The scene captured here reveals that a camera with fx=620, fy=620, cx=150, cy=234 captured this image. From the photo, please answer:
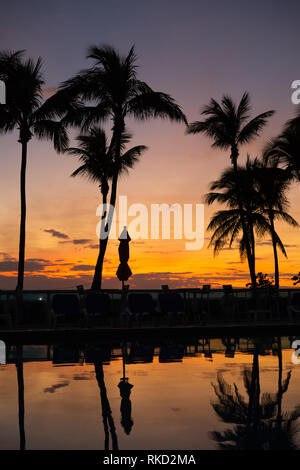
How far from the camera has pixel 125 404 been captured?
24.1 feet

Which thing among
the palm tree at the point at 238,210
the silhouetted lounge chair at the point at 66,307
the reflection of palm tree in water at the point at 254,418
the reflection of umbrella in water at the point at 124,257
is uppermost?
the palm tree at the point at 238,210

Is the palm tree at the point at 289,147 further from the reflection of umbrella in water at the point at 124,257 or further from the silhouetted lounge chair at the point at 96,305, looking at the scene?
the silhouetted lounge chair at the point at 96,305

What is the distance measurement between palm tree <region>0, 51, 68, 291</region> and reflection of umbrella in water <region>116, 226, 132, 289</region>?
5.02 meters

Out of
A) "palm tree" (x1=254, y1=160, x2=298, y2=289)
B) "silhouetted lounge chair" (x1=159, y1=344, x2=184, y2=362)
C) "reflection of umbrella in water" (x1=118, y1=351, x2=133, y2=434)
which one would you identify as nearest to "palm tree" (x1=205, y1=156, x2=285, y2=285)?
"palm tree" (x1=254, y1=160, x2=298, y2=289)

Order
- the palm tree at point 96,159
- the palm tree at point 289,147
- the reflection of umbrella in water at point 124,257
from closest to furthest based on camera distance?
1. the reflection of umbrella in water at point 124,257
2. the palm tree at point 289,147
3. the palm tree at point 96,159

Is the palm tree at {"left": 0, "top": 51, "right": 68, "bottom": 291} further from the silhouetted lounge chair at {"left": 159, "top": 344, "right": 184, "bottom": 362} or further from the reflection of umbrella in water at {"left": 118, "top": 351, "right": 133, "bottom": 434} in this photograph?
the reflection of umbrella in water at {"left": 118, "top": 351, "right": 133, "bottom": 434}

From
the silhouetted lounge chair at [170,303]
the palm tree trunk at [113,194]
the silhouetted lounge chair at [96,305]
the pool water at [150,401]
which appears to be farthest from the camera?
the palm tree trunk at [113,194]

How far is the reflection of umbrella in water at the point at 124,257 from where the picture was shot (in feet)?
64.7

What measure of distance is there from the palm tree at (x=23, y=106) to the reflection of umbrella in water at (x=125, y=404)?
1527cm

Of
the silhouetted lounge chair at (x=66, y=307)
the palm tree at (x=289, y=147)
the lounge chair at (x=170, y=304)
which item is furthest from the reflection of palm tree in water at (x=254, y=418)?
the palm tree at (x=289, y=147)

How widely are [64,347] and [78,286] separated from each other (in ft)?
12.4

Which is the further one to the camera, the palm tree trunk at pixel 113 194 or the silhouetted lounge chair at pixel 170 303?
the palm tree trunk at pixel 113 194
